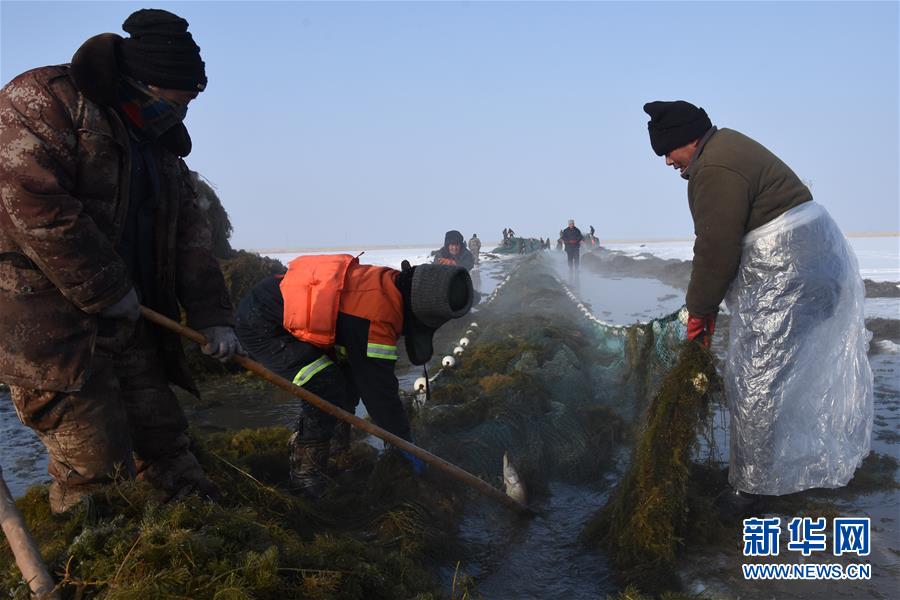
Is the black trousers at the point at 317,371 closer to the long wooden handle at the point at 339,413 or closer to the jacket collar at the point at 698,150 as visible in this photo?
the long wooden handle at the point at 339,413

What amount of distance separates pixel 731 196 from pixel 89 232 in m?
2.93

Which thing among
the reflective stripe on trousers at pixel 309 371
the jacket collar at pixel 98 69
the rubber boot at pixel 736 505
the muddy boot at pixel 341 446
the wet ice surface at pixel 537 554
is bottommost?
the wet ice surface at pixel 537 554

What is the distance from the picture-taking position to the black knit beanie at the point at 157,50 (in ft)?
8.14

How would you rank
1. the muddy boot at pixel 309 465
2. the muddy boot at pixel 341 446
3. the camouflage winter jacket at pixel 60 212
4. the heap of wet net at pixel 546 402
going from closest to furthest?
the camouflage winter jacket at pixel 60 212, the muddy boot at pixel 309 465, the muddy boot at pixel 341 446, the heap of wet net at pixel 546 402

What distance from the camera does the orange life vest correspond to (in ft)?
11.2

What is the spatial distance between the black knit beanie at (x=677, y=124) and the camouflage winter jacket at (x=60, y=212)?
105 inches

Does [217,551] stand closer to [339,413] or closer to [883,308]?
[339,413]

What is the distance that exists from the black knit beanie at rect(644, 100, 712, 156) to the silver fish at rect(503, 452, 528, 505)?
2020mm

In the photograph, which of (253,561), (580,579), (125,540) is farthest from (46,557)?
(580,579)

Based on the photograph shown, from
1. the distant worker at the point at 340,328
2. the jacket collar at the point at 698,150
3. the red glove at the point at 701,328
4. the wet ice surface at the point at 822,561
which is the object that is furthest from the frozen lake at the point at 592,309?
the jacket collar at the point at 698,150

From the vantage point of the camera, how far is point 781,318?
3311 mm

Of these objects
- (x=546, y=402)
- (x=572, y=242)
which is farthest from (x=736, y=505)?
(x=572, y=242)

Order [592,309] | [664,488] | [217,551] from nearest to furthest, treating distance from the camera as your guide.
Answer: [217,551]
[664,488]
[592,309]

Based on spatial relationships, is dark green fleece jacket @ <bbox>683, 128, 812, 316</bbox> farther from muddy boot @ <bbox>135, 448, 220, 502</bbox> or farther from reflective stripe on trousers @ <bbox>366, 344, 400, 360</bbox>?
muddy boot @ <bbox>135, 448, 220, 502</bbox>
